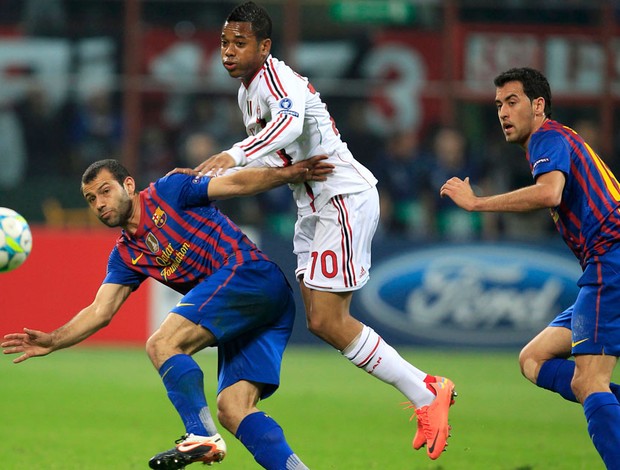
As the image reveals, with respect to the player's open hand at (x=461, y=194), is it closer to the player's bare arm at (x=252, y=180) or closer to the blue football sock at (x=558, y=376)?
the player's bare arm at (x=252, y=180)

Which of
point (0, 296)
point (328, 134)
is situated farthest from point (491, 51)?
point (328, 134)

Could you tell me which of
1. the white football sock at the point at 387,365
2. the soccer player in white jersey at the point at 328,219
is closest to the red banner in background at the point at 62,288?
the soccer player in white jersey at the point at 328,219

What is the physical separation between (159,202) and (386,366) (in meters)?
1.64

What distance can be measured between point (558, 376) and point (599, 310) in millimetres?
653

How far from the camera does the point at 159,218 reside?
A: 19.2ft

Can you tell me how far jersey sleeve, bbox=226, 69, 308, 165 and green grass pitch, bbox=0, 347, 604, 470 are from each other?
2066 mm

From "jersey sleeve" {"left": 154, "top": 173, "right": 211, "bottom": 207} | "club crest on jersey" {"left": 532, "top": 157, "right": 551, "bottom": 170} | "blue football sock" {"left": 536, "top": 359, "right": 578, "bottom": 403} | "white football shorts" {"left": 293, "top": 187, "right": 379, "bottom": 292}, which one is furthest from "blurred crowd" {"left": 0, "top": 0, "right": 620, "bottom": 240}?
"club crest on jersey" {"left": 532, "top": 157, "right": 551, "bottom": 170}

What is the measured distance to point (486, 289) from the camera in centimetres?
1326

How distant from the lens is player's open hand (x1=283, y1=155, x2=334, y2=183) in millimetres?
6200

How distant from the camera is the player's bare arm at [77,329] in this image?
5.84m

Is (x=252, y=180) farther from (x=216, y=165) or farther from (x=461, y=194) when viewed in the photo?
(x=461, y=194)

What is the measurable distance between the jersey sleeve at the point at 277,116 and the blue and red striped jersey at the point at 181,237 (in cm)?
27

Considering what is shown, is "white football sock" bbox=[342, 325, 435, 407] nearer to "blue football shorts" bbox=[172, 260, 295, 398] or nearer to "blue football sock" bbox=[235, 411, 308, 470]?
"blue football shorts" bbox=[172, 260, 295, 398]

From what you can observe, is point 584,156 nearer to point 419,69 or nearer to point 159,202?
point 159,202
